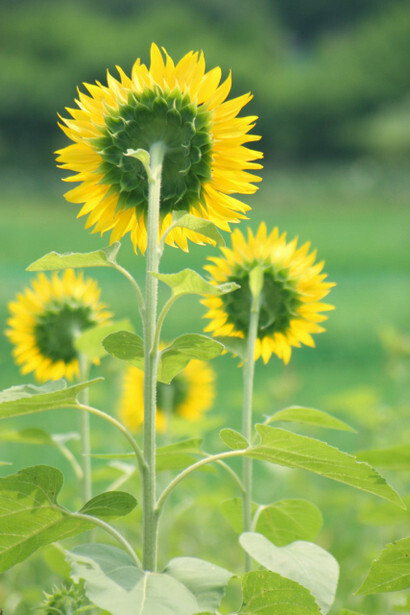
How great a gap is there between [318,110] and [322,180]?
1051 millimetres

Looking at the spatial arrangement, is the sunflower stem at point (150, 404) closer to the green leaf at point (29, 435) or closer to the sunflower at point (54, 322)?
the green leaf at point (29, 435)

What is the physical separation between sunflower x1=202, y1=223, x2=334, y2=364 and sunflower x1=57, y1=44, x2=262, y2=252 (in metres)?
0.12

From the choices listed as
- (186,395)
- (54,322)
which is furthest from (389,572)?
(186,395)

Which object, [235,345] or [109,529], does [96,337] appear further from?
[109,529]

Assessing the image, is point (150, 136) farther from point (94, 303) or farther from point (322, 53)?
point (322, 53)

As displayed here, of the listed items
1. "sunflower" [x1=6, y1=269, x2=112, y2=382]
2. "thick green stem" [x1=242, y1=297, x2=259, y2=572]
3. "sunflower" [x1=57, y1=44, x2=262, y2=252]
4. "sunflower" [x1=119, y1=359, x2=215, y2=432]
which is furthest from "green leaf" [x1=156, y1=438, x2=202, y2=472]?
"sunflower" [x1=119, y1=359, x2=215, y2=432]

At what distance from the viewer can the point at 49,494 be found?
1.61 feet

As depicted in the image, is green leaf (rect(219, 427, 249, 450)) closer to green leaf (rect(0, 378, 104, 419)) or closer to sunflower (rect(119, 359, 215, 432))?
green leaf (rect(0, 378, 104, 419))

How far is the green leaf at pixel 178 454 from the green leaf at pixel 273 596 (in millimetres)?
126

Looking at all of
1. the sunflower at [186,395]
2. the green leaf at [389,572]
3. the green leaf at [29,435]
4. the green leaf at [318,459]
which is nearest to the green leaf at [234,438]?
the green leaf at [318,459]

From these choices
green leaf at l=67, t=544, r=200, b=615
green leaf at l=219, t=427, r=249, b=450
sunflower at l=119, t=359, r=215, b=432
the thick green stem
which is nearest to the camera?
green leaf at l=67, t=544, r=200, b=615

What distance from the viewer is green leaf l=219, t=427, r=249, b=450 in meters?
0.50

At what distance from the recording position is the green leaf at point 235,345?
0.64 metres

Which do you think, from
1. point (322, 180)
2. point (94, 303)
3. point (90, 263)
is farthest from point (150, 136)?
point (322, 180)
